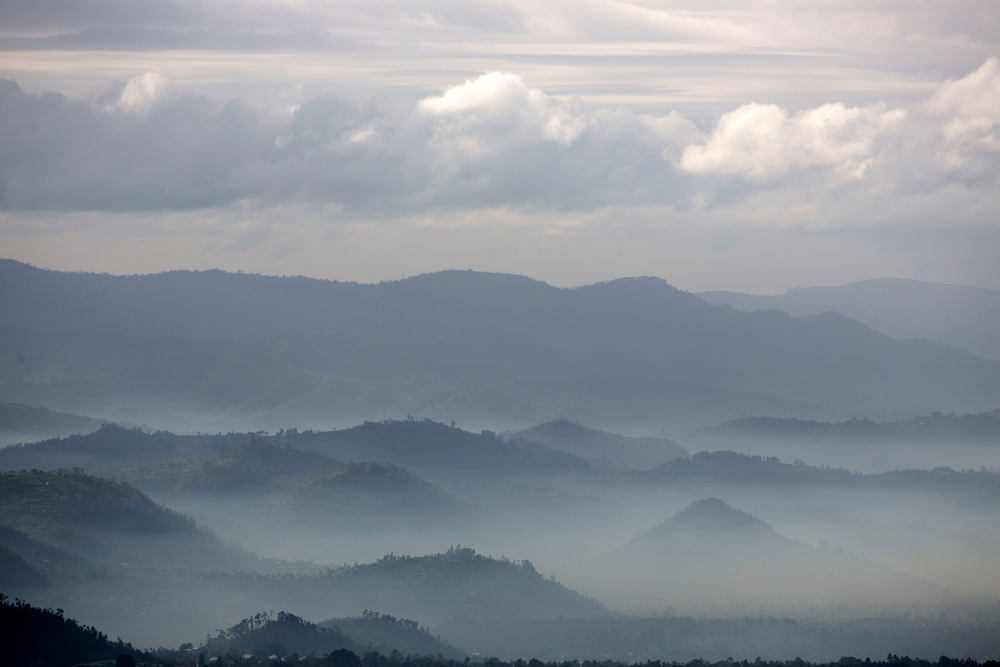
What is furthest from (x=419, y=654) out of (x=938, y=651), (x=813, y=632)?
(x=938, y=651)

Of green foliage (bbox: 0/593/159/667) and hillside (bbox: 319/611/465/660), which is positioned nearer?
green foliage (bbox: 0/593/159/667)

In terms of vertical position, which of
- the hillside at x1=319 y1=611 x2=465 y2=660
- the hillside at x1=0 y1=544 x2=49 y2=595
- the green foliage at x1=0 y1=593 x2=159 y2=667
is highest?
the hillside at x1=0 y1=544 x2=49 y2=595

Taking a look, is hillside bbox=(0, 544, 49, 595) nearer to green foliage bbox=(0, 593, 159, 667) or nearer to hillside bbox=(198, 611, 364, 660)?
green foliage bbox=(0, 593, 159, 667)

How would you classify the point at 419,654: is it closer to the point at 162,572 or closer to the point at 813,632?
the point at 162,572

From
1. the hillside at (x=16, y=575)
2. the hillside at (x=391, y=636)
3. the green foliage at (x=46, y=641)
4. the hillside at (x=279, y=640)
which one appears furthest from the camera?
the hillside at (x=16, y=575)

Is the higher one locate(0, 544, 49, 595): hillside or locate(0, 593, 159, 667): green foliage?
locate(0, 544, 49, 595): hillside

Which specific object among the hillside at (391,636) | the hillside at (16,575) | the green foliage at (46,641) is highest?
the hillside at (16,575)

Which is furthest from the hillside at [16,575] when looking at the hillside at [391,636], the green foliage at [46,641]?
the hillside at [391,636]

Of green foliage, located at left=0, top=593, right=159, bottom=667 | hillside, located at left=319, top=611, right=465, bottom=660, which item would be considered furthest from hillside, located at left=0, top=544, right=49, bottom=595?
hillside, located at left=319, top=611, right=465, bottom=660

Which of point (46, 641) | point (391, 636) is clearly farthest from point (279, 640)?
point (46, 641)

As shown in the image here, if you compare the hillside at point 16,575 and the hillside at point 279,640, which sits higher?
the hillside at point 16,575

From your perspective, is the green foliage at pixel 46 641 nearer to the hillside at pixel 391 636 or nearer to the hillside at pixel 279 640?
the hillside at pixel 279 640

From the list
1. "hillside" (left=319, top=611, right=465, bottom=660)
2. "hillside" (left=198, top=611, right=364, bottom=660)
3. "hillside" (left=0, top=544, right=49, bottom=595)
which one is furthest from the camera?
"hillside" (left=0, top=544, right=49, bottom=595)

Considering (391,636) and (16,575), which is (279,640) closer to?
(391,636)
